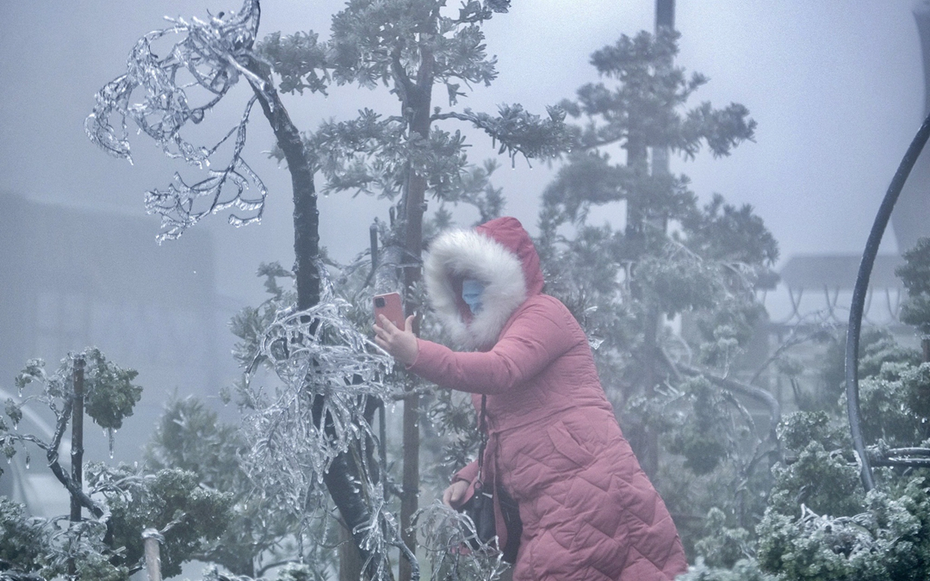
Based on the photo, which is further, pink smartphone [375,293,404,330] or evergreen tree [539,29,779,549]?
evergreen tree [539,29,779,549]

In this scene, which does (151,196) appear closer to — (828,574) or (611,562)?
(611,562)

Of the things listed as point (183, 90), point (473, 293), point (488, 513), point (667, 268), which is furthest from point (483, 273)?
point (667, 268)

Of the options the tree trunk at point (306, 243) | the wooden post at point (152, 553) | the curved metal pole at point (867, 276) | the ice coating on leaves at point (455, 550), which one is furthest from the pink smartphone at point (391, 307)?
the curved metal pole at point (867, 276)

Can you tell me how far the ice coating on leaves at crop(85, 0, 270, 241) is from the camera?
1722mm

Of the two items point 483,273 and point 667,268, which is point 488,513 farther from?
point 667,268

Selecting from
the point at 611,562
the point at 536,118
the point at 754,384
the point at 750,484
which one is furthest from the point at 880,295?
the point at 611,562

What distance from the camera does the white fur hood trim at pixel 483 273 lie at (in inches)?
86.8

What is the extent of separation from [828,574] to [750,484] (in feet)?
5.58

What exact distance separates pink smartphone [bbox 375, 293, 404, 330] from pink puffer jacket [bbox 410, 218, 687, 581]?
21cm

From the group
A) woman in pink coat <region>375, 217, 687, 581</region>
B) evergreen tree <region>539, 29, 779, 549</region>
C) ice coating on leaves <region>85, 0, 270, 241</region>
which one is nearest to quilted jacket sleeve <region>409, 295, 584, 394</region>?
woman in pink coat <region>375, 217, 687, 581</region>

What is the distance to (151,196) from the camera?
6.53 ft

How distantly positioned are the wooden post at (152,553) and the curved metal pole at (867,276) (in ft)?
6.19

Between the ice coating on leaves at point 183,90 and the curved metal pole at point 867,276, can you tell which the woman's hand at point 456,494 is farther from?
the curved metal pole at point 867,276

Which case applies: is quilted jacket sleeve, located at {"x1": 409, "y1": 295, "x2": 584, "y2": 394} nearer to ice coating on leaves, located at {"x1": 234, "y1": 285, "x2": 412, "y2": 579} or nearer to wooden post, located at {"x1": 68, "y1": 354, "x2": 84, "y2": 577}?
ice coating on leaves, located at {"x1": 234, "y1": 285, "x2": 412, "y2": 579}
